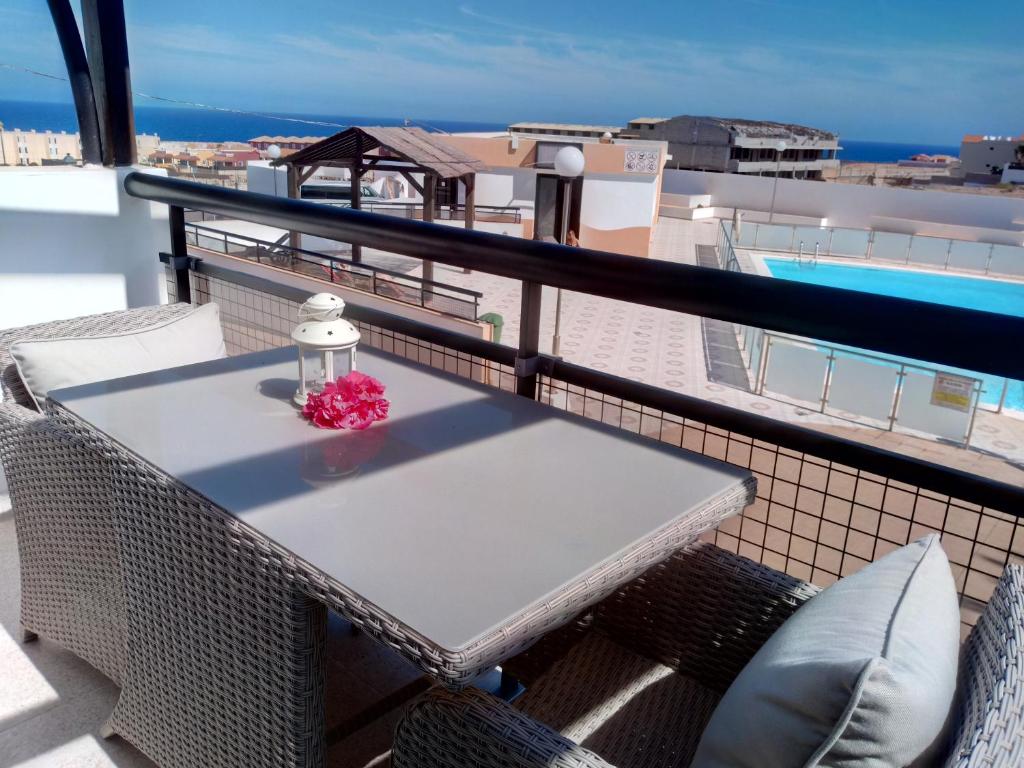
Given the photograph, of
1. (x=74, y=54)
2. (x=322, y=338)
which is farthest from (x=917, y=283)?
(x=322, y=338)

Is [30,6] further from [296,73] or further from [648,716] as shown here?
[296,73]

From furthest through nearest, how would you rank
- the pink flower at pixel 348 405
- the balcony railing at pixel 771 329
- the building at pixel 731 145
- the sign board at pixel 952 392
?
the building at pixel 731 145 < the sign board at pixel 952 392 < the pink flower at pixel 348 405 < the balcony railing at pixel 771 329

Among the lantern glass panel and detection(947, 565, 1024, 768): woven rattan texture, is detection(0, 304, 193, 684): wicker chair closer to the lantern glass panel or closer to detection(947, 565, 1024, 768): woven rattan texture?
the lantern glass panel

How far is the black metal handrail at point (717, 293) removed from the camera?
2.72 feet

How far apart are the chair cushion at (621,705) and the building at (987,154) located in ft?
152

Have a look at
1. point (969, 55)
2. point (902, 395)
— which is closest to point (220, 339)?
point (902, 395)

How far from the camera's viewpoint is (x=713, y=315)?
3.49 feet

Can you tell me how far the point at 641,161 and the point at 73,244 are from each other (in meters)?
20.3

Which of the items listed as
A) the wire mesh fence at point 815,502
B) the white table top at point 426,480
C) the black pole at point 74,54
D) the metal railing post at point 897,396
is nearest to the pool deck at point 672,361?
the metal railing post at point 897,396

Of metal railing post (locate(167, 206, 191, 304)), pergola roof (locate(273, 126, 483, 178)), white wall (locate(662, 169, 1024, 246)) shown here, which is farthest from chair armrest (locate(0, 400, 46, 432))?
white wall (locate(662, 169, 1024, 246))

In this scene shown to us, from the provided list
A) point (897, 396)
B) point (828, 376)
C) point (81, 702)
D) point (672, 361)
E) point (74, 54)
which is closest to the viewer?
point (81, 702)

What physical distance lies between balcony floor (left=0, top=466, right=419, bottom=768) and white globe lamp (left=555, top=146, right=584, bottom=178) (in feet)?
21.4

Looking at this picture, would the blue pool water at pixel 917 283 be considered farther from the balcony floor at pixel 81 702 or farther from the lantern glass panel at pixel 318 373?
the lantern glass panel at pixel 318 373

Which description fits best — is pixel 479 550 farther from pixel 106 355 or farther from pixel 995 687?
pixel 106 355
